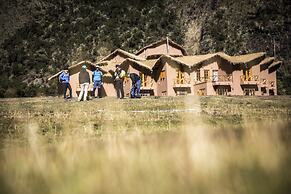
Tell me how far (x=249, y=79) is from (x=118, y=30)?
39953mm

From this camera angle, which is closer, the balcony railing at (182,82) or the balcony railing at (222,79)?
the balcony railing at (182,82)

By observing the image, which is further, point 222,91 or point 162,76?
point 162,76

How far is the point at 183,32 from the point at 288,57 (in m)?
22.6

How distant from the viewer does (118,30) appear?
81.6m


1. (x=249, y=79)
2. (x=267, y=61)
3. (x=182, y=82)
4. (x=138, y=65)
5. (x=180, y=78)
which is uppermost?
(x=267, y=61)

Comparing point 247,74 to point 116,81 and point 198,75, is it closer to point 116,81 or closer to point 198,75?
point 198,75

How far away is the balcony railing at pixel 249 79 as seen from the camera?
46094mm

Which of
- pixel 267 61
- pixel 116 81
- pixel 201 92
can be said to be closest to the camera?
pixel 116 81

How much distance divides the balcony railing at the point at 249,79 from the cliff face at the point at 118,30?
12.4m

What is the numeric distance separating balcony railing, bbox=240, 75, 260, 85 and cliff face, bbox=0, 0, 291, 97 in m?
12.4

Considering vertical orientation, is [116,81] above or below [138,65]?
below

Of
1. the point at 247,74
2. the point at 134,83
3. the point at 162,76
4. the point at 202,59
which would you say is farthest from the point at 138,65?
the point at 134,83

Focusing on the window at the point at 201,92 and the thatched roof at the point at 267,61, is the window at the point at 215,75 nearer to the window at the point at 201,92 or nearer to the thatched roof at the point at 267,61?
the window at the point at 201,92

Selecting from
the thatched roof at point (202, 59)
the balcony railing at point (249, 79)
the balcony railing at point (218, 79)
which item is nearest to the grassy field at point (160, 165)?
the thatched roof at point (202, 59)
